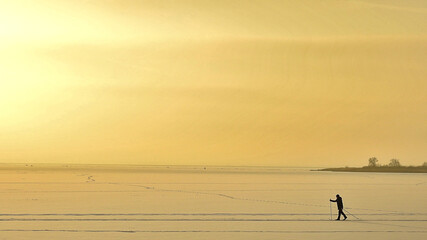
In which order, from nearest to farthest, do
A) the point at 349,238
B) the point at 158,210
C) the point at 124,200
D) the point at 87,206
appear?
the point at 349,238 → the point at 158,210 → the point at 87,206 → the point at 124,200

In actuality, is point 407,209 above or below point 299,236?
above

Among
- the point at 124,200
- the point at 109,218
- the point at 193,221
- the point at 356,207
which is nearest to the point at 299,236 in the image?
the point at 193,221

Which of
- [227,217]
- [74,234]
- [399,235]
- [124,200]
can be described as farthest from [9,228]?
[124,200]

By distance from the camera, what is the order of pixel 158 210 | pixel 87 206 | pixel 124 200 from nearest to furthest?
pixel 158 210 → pixel 87 206 → pixel 124 200

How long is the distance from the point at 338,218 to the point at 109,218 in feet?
42.6

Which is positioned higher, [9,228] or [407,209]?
[407,209]

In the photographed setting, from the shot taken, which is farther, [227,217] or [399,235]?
[227,217]

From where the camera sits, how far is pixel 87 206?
47.2 meters

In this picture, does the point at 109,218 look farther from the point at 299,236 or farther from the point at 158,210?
the point at 299,236

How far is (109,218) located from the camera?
1490 inches

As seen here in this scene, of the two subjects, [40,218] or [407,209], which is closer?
[40,218]

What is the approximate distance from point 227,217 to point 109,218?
22.3 feet

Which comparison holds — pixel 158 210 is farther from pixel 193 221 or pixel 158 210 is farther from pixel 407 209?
pixel 407 209

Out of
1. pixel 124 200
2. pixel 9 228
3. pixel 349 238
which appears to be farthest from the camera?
pixel 124 200
